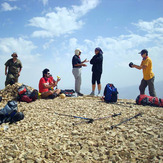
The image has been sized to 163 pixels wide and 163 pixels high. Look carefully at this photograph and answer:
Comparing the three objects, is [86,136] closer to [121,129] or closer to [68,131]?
[68,131]

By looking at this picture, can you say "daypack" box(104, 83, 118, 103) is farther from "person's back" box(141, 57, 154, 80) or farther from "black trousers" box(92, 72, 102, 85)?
"person's back" box(141, 57, 154, 80)

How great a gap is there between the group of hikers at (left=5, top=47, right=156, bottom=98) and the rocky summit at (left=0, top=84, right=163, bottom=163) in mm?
2879

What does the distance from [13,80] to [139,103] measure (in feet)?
28.0

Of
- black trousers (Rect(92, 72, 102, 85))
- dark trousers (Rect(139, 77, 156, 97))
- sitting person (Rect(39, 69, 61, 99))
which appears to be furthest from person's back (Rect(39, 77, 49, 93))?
dark trousers (Rect(139, 77, 156, 97))

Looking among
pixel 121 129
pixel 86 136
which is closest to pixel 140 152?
pixel 121 129

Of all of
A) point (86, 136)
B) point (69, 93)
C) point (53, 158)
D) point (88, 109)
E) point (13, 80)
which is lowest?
point (53, 158)

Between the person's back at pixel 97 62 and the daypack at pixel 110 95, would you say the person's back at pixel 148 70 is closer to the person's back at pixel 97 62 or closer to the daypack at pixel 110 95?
the daypack at pixel 110 95

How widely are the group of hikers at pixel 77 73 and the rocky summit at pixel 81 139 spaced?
2879 mm

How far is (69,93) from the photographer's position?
33.9 feet

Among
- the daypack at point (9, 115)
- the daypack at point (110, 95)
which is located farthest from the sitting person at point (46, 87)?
the daypack at point (9, 115)

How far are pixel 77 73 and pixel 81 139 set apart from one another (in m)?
6.72

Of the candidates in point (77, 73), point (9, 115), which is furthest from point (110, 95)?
point (9, 115)

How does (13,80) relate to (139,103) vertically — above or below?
above

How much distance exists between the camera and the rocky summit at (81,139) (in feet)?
12.0
